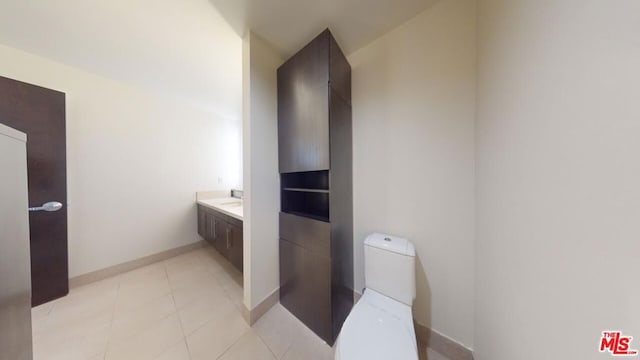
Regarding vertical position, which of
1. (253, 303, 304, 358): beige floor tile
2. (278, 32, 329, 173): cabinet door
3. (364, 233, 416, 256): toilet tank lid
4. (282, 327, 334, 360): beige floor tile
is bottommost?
(282, 327, 334, 360): beige floor tile

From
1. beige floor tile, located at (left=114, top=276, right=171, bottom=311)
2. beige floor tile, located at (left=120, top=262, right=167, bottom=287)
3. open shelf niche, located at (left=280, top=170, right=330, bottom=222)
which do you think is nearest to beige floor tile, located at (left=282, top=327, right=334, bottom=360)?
open shelf niche, located at (left=280, top=170, right=330, bottom=222)

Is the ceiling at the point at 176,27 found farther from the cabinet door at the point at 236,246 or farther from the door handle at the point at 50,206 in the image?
the cabinet door at the point at 236,246

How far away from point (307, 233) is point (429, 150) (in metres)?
1.05

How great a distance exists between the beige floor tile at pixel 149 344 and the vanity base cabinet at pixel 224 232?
59 centimetres

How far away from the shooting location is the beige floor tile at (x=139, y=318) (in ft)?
4.22

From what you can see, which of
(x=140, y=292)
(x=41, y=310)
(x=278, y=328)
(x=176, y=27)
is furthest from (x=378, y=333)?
(x=41, y=310)

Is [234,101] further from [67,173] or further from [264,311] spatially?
[264,311]

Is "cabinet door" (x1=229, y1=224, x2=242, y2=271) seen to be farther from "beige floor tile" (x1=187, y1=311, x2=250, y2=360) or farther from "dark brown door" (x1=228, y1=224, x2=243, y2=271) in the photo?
"beige floor tile" (x1=187, y1=311, x2=250, y2=360)

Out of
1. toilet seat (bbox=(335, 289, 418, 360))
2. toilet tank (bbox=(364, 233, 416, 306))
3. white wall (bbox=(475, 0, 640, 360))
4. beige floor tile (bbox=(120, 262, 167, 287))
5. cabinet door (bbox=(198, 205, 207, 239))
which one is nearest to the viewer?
white wall (bbox=(475, 0, 640, 360))

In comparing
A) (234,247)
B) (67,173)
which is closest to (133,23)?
(67,173)

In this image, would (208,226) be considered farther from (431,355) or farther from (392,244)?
(431,355)

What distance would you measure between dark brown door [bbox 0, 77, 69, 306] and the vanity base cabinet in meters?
1.16

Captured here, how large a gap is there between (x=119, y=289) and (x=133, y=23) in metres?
2.49

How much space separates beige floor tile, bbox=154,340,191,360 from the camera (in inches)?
43.9
